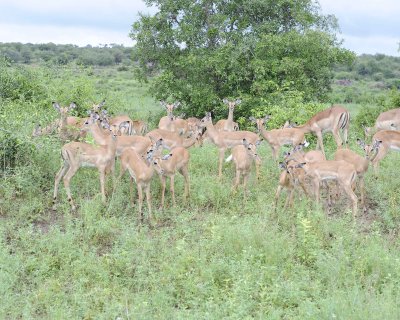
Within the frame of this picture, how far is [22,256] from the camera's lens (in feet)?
22.9

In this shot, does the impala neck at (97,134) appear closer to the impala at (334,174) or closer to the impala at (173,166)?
the impala at (173,166)

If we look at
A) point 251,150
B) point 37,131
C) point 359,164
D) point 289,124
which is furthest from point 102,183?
point 289,124

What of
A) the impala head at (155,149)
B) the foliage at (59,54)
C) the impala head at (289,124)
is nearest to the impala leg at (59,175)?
the impala head at (155,149)

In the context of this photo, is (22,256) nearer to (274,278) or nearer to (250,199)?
(274,278)

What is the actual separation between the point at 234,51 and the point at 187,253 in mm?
10497

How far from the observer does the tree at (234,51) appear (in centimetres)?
1628

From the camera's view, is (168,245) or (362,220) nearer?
(168,245)

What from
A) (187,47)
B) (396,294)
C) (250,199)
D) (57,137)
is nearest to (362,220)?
(250,199)

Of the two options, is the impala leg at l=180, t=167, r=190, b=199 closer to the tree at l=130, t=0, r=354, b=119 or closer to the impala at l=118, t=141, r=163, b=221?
the impala at l=118, t=141, r=163, b=221

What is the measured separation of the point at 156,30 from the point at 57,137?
25.8 feet

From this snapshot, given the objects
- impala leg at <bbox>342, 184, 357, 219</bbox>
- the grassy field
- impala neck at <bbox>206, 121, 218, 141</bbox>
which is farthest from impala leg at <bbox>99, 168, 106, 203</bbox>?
impala leg at <bbox>342, 184, 357, 219</bbox>

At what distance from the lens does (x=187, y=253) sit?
22.5 feet

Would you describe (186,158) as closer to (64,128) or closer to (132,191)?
(132,191)

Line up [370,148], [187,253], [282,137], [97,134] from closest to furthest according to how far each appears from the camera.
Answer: [187,253], [370,148], [97,134], [282,137]
